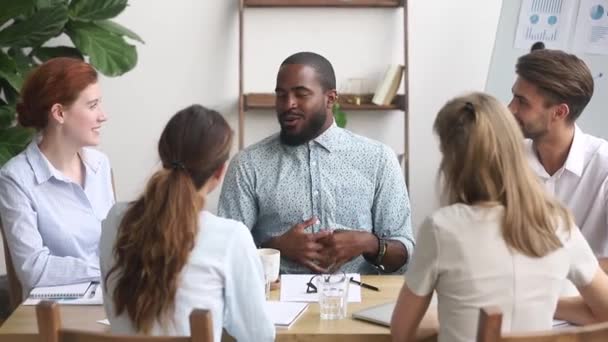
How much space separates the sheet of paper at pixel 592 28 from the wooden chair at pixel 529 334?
7.30 ft

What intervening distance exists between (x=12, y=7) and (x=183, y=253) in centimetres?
208

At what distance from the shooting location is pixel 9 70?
11.2 ft

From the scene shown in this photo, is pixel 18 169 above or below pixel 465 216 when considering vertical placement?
below

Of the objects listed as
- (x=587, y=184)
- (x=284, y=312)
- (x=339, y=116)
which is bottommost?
(x=339, y=116)

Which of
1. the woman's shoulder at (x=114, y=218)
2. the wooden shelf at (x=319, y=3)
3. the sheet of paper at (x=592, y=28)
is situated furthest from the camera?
the wooden shelf at (x=319, y=3)

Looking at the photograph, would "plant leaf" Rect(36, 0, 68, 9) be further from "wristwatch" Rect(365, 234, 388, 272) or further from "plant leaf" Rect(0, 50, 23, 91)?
"wristwatch" Rect(365, 234, 388, 272)

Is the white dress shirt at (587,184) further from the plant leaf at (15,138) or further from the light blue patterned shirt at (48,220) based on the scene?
the plant leaf at (15,138)

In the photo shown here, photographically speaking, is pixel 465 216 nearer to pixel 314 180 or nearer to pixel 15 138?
pixel 314 180

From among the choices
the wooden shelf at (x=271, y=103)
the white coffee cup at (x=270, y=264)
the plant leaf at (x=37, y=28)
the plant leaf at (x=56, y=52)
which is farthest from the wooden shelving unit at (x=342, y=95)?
the white coffee cup at (x=270, y=264)

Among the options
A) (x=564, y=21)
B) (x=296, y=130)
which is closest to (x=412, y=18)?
(x=564, y=21)

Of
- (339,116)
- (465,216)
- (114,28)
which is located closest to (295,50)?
(339,116)

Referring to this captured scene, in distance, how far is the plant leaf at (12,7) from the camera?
338 cm

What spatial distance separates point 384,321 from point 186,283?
46 cm

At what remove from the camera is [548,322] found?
168 cm
